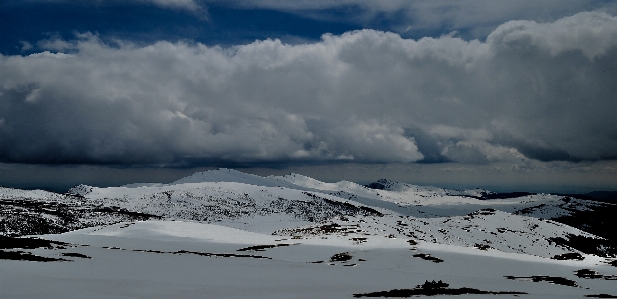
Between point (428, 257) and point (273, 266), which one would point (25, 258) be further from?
point (428, 257)

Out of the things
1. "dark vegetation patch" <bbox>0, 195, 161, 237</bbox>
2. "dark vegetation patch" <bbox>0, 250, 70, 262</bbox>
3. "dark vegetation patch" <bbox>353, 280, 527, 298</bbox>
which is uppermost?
"dark vegetation patch" <bbox>0, 250, 70, 262</bbox>

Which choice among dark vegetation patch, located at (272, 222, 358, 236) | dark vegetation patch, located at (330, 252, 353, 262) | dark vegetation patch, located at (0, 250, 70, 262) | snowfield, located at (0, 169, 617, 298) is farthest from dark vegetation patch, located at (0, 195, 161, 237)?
dark vegetation patch, located at (330, 252, 353, 262)

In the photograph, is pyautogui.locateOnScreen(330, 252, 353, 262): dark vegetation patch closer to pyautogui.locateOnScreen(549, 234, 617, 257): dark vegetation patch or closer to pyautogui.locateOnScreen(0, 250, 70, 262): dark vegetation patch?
pyautogui.locateOnScreen(0, 250, 70, 262): dark vegetation patch

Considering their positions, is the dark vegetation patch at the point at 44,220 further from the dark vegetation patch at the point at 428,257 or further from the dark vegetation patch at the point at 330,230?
the dark vegetation patch at the point at 428,257

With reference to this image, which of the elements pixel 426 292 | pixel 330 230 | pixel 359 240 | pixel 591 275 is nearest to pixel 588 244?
pixel 330 230

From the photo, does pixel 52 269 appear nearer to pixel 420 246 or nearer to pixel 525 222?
pixel 420 246

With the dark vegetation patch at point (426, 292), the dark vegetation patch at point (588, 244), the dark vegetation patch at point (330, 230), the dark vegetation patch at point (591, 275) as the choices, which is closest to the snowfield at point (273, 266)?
the dark vegetation patch at point (426, 292)

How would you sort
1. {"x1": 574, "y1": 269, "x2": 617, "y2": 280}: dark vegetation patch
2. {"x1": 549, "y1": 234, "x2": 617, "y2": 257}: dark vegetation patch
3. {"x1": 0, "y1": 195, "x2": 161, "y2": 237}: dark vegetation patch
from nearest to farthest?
1. {"x1": 574, "y1": 269, "x2": 617, "y2": 280}: dark vegetation patch
2. {"x1": 0, "y1": 195, "x2": 161, "y2": 237}: dark vegetation patch
3. {"x1": 549, "y1": 234, "x2": 617, "y2": 257}: dark vegetation patch

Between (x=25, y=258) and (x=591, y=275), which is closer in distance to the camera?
(x=25, y=258)

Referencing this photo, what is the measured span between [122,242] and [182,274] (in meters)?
34.6

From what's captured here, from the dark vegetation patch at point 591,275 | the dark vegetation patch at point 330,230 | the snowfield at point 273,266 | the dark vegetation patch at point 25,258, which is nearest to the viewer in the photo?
the snowfield at point 273,266

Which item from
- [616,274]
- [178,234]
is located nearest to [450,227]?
[616,274]

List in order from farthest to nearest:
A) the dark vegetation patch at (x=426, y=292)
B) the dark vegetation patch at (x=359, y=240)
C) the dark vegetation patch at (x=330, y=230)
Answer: the dark vegetation patch at (x=330, y=230), the dark vegetation patch at (x=359, y=240), the dark vegetation patch at (x=426, y=292)

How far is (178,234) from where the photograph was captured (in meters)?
63.7
